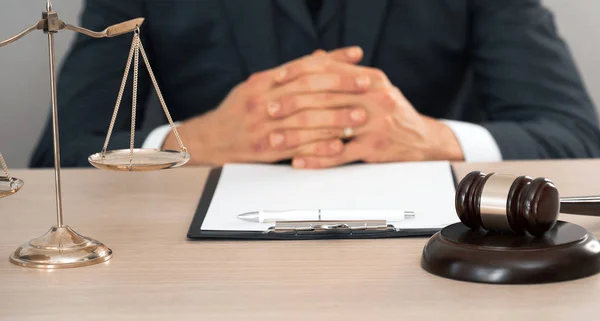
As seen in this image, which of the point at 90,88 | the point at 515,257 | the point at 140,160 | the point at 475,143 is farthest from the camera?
the point at 90,88

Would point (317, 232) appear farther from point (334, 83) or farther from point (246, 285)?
point (334, 83)

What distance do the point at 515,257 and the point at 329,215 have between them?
23 cm

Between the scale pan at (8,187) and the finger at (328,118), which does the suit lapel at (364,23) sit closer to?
the finger at (328,118)

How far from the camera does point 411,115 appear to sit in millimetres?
1410

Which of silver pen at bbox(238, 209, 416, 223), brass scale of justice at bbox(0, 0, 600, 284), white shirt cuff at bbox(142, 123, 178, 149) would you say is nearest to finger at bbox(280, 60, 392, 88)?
white shirt cuff at bbox(142, 123, 178, 149)

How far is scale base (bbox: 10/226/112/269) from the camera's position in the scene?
2.29 ft

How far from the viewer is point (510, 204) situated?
639mm

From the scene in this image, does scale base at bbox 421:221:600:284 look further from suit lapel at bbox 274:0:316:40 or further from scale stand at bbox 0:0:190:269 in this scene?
suit lapel at bbox 274:0:316:40

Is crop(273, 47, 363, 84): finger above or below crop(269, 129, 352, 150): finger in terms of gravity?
above

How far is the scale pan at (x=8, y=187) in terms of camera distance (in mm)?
665

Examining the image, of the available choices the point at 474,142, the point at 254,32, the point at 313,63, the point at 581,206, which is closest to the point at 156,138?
the point at 313,63

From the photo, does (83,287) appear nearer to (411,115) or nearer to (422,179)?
(422,179)

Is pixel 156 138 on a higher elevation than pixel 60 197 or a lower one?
lower

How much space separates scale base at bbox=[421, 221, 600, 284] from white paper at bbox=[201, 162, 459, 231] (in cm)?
15
